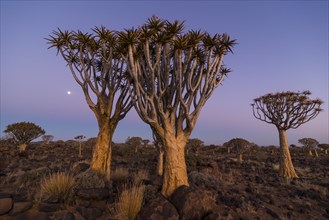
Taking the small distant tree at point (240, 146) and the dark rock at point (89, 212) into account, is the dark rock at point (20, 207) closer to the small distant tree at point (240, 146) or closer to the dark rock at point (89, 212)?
the dark rock at point (89, 212)

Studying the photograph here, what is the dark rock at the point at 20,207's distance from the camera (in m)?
5.09

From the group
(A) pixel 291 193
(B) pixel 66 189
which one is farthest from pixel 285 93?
(B) pixel 66 189

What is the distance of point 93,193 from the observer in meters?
6.34

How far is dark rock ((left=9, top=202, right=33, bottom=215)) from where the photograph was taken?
509cm

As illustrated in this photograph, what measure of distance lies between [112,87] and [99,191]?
4.59 meters

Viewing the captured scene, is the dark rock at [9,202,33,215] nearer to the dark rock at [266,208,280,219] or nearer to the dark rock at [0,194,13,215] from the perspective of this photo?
the dark rock at [0,194,13,215]

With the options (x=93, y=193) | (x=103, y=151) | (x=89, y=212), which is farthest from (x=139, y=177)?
(x=89, y=212)

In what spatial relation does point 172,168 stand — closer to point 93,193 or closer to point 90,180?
point 93,193

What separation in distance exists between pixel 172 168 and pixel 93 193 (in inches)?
105

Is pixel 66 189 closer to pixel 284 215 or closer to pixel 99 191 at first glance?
pixel 99 191

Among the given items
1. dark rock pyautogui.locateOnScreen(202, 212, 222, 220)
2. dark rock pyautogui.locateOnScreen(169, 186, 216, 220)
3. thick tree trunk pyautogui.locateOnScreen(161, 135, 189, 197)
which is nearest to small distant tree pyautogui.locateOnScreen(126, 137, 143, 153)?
thick tree trunk pyautogui.locateOnScreen(161, 135, 189, 197)

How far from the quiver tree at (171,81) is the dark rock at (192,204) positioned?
72 centimetres

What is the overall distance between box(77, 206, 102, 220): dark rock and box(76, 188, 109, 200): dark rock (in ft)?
1.81

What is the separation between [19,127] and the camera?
24781mm
